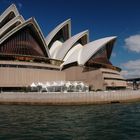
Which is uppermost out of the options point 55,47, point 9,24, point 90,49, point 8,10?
point 8,10

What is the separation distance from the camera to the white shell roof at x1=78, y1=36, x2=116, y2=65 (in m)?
67.2

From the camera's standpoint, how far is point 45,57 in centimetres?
6288

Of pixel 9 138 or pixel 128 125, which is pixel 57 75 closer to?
pixel 128 125

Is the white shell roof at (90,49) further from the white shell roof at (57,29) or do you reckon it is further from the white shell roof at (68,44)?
the white shell roof at (57,29)

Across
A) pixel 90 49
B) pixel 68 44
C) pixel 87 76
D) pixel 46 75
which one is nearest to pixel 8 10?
pixel 46 75

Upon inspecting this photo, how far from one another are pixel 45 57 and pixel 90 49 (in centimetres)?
1388

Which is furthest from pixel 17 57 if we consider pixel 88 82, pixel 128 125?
pixel 128 125

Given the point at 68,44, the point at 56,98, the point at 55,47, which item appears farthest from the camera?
the point at 55,47

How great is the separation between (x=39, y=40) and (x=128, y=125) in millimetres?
46538

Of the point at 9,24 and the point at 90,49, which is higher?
the point at 9,24

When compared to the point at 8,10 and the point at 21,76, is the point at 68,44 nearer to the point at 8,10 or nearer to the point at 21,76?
the point at 8,10

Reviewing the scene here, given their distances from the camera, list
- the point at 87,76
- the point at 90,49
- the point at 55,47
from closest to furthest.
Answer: the point at 87,76
the point at 90,49
the point at 55,47

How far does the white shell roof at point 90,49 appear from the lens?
67.2 meters

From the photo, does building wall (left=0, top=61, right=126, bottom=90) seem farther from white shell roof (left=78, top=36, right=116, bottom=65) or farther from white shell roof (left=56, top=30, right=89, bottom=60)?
white shell roof (left=56, top=30, right=89, bottom=60)
